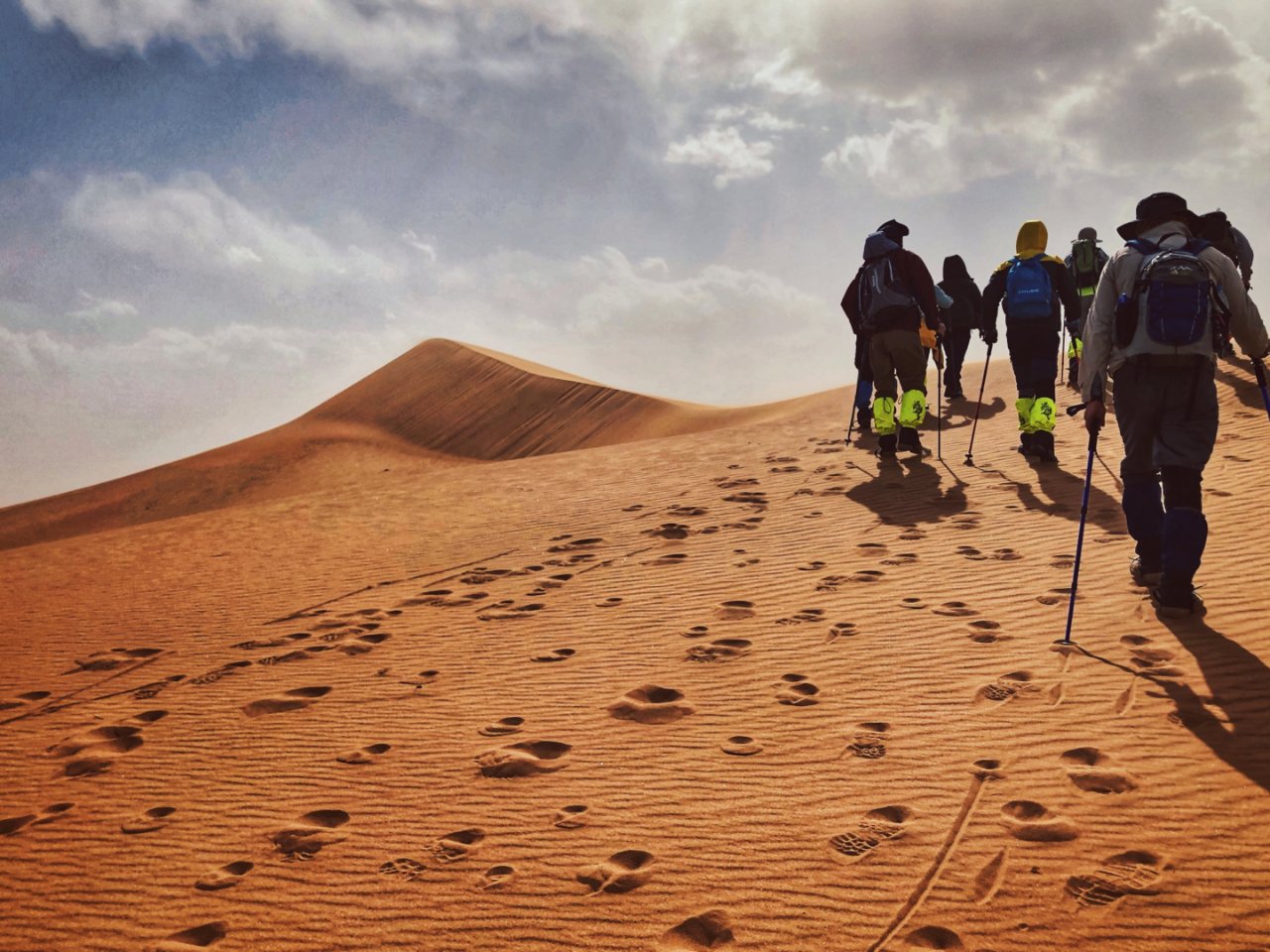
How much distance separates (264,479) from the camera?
23531 millimetres

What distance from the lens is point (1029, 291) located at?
869cm

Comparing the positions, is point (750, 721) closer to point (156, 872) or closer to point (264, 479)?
point (156, 872)

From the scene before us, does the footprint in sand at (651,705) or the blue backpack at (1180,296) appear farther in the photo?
the blue backpack at (1180,296)

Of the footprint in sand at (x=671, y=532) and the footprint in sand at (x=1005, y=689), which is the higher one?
the footprint in sand at (x=671, y=532)

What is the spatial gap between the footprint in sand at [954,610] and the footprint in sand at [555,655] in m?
2.16

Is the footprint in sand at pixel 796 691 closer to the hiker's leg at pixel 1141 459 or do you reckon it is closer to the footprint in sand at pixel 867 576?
the footprint in sand at pixel 867 576

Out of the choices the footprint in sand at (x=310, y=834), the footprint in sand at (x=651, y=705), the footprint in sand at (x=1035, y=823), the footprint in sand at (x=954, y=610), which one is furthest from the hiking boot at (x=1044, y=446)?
the footprint in sand at (x=310, y=834)

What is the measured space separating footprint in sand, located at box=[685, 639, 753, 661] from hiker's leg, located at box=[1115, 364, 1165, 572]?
239 cm

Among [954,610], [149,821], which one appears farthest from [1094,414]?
[149,821]

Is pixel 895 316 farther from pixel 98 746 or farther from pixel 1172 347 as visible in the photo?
pixel 98 746

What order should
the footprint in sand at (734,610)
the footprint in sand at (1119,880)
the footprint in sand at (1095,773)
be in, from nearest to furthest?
the footprint in sand at (1119,880)
the footprint in sand at (1095,773)
the footprint in sand at (734,610)

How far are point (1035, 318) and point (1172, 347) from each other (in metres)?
4.41

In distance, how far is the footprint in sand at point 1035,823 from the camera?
108 inches

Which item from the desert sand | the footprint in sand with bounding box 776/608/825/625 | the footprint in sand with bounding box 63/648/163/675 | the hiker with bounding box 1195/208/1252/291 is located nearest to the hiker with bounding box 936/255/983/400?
the hiker with bounding box 1195/208/1252/291
